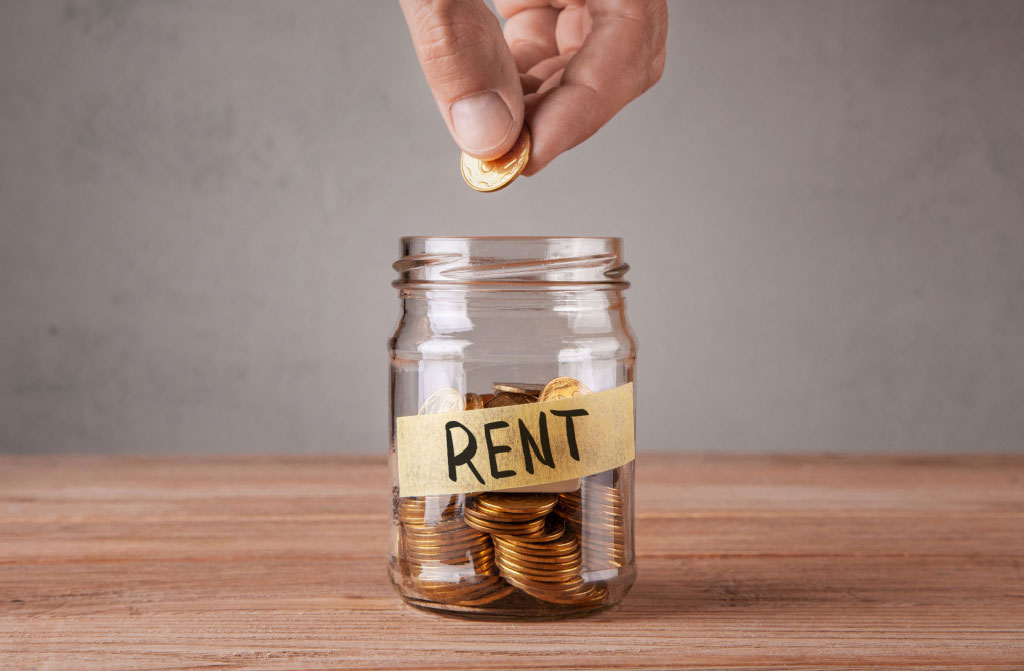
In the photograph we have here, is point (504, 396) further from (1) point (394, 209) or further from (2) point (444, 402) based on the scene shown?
(1) point (394, 209)

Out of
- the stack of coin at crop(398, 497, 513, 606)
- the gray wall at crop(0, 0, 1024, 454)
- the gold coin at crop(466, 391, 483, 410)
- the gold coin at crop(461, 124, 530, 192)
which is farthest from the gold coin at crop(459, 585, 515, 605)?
the gray wall at crop(0, 0, 1024, 454)

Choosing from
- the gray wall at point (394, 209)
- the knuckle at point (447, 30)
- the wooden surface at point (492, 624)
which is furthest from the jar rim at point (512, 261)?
the gray wall at point (394, 209)

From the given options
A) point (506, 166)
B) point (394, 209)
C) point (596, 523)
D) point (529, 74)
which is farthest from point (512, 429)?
point (394, 209)

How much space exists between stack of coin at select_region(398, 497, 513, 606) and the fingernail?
10.9 inches

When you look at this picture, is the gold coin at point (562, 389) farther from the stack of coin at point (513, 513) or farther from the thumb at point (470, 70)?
the thumb at point (470, 70)

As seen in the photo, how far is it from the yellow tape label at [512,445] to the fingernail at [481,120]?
21 centimetres

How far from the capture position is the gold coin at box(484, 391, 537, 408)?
2.34 feet

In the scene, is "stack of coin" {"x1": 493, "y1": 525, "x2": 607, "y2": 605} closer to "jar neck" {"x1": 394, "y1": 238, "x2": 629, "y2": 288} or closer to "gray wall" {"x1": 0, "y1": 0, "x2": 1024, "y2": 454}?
"jar neck" {"x1": 394, "y1": 238, "x2": 629, "y2": 288}

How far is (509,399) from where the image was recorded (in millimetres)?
715

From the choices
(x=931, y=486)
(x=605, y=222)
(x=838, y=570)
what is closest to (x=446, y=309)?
(x=838, y=570)

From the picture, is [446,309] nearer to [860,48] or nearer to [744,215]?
[744,215]

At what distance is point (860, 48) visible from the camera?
8.85 ft

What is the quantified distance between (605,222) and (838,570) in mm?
1885

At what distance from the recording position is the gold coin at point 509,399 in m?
0.71
